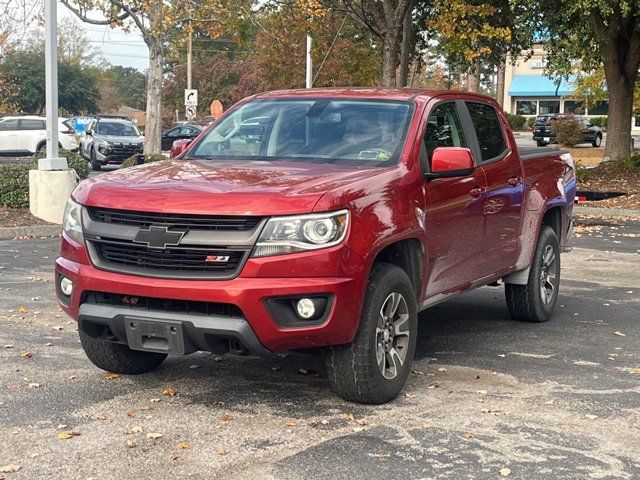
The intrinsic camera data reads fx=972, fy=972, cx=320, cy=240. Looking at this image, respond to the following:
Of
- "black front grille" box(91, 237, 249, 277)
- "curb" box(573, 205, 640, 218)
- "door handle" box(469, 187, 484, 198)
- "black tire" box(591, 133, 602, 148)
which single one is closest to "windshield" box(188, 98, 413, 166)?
"door handle" box(469, 187, 484, 198)

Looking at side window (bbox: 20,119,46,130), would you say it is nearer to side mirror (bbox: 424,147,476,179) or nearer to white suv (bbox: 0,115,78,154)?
white suv (bbox: 0,115,78,154)

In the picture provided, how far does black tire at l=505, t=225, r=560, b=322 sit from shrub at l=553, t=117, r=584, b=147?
138 feet

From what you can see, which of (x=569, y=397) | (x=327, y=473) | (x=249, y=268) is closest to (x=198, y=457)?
(x=327, y=473)

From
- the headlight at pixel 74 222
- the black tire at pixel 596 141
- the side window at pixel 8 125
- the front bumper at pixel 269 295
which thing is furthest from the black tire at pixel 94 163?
the black tire at pixel 596 141

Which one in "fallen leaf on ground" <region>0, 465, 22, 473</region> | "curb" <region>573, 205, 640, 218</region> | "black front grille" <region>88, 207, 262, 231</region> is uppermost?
"black front grille" <region>88, 207, 262, 231</region>

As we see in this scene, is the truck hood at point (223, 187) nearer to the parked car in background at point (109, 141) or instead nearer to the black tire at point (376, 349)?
the black tire at point (376, 349)

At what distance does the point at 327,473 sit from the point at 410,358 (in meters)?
1.48

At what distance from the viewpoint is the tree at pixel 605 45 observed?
886 inches

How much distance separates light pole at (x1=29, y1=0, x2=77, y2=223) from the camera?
1498 centimetres

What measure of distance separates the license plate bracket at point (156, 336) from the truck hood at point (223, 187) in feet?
1.99

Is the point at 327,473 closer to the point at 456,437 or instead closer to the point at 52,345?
the point at 456,437

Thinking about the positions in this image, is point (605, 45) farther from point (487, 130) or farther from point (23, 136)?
point (23, 136)

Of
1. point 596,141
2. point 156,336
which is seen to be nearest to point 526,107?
point 596,141

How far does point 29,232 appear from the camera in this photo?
46.6 ft
